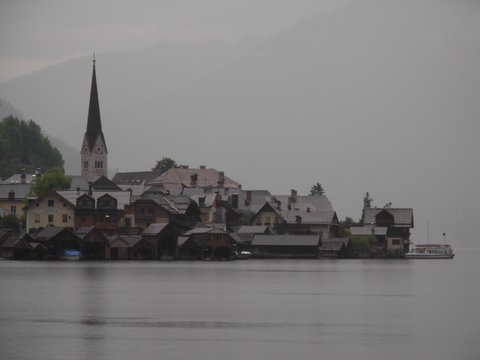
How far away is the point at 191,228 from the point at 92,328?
80.7 meters

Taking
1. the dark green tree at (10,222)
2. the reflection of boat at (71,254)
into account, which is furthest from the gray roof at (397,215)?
the reflection of boat at (71,254)

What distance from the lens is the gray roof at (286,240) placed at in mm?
141875

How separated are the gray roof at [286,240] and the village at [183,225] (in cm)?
11

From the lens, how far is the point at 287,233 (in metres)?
152

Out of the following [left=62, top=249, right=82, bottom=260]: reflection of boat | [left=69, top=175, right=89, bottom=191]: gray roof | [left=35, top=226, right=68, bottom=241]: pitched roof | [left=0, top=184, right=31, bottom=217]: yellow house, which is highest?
[left=69, top=175, right=89, bottom=191]: gray roof

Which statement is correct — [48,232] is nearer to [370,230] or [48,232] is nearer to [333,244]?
[333,244]

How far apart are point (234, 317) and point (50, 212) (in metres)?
74.8

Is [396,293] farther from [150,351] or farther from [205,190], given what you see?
[205,190]

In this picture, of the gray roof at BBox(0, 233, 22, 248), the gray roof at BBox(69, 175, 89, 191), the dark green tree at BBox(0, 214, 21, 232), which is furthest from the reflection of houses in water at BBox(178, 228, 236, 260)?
the gray roof at BBox(69, 175, 89, 191)

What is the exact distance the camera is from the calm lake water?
144 ft

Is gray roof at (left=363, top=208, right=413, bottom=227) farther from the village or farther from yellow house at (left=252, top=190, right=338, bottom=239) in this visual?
yellow house at (left=252, top=190, right=338, bottom=239)

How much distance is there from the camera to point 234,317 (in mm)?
54750

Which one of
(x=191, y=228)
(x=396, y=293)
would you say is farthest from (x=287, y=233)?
(x=396, y=293)

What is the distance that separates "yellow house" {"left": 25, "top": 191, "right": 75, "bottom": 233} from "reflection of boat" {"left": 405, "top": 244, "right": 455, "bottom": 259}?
4965cm
